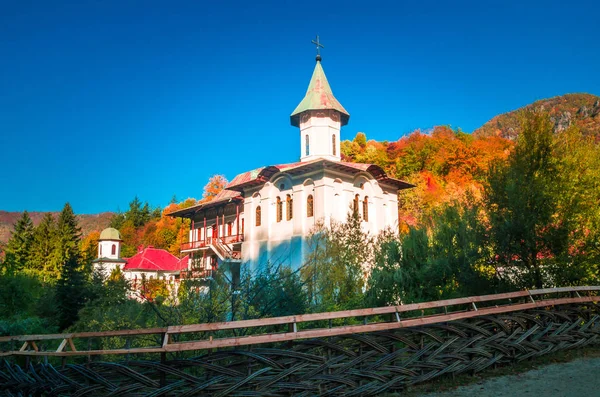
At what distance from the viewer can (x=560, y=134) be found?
1462cm

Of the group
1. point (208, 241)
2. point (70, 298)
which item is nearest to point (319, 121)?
point (208, 241)

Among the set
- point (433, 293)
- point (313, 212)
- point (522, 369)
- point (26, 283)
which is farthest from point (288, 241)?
point (522, 369)


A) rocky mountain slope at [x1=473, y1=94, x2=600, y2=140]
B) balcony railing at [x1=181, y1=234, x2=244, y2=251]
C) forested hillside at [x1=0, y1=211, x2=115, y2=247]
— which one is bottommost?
balcony railing at [x1=181, y1=234, x2=244, y2=251]

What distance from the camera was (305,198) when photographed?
27.8 m

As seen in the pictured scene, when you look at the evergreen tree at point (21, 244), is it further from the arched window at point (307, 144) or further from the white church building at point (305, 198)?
the arched window at point (307, 144)

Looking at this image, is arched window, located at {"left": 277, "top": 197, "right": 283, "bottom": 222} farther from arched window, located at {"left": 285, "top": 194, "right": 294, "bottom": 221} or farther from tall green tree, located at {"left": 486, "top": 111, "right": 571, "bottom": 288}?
tall green tree, located at {"left": 486, "top": 111, "right": 571, "bottom": 288}

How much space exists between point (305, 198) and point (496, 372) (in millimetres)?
21644

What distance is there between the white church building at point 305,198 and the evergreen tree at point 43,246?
2582 centimetres

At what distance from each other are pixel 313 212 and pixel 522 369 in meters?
20.8

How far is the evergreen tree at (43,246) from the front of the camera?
5150 centimetres

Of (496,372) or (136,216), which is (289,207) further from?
(136,216)

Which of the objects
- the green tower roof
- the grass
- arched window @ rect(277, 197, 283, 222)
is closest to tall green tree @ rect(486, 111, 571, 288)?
the grass

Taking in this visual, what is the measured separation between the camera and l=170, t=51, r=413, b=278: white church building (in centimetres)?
2711

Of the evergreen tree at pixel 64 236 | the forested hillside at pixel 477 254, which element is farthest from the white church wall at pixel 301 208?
the evergreen tree at pixel 64 236
